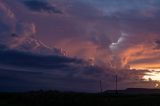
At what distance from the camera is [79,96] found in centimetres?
7575

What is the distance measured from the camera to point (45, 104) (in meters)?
71.6

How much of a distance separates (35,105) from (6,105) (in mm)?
5611

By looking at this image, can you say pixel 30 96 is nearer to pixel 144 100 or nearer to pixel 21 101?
pixel 21 101

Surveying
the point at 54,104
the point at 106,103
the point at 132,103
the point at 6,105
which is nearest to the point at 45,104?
the point at 54,104

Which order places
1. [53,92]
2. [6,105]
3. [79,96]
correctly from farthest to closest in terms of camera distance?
[53,92] → [79,96] → [6,105]

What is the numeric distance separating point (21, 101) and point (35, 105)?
A: 8132 millimetres

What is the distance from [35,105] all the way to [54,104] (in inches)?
148

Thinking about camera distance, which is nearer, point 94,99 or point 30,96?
point 94,99

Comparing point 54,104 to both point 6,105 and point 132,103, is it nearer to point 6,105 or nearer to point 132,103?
point 6,105

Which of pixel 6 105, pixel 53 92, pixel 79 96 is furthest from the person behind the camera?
pixel 53 92

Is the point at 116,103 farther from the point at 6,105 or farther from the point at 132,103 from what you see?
the point at 6,105

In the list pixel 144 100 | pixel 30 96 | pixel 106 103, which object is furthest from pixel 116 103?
pixel 30 96

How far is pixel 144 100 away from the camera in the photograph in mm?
76625

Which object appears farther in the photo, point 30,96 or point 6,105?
point 30,96
